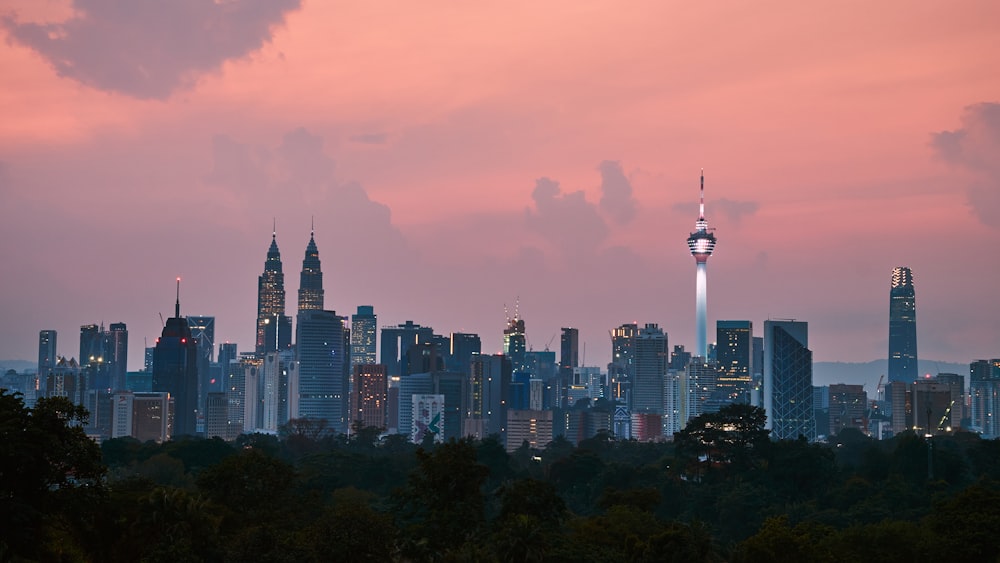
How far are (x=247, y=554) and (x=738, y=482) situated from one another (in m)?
68.7

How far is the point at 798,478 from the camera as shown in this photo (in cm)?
11181

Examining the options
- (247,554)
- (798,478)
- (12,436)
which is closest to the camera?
(12,436)

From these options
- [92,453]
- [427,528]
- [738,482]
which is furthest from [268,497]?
[738,482]

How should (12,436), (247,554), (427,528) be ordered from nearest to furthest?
1. (12,436)
2. (247,554)
3. (427,528)

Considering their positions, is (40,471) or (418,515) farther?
(418,515)

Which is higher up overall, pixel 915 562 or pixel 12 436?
pixel 12 436

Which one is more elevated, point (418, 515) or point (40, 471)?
point (40, 471)

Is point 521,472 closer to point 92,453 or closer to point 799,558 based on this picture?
point 799,558

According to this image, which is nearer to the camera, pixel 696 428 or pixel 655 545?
pixel 655 545

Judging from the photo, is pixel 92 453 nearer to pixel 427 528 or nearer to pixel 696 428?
pixel 427 528

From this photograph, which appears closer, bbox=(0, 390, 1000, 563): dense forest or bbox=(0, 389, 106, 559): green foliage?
bbox=(0, 389, 106, 559): green foliage

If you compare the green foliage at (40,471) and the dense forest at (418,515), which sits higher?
the green foliage at (40,471)

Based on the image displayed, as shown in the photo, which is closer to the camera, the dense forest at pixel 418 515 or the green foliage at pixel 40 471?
the green foliage at pixel 40 471

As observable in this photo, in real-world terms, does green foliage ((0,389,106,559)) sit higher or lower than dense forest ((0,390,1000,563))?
higher
